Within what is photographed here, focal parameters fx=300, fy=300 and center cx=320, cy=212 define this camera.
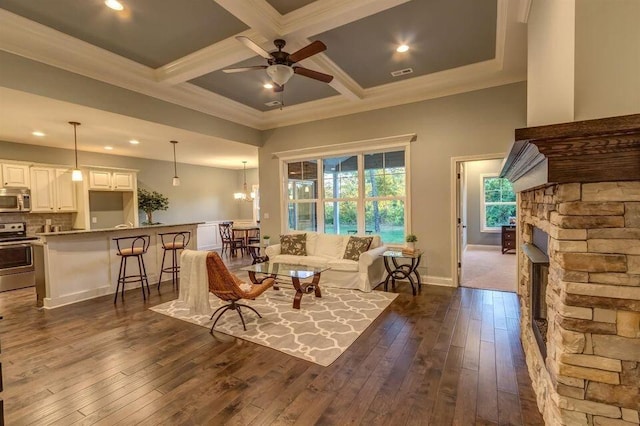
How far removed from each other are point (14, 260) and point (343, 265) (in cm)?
591

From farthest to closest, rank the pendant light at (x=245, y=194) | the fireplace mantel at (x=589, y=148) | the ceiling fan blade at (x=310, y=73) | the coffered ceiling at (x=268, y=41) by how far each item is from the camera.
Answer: the pendant light at (x=245, y=194), the ceiling fan blade at (x=310, y=73), the coffered ceiling at (x=268, y=41), the fireplace mantel at (x=589, y=148)

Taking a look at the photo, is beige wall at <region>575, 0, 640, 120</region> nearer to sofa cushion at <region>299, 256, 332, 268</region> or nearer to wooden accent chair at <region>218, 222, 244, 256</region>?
sofa cushion at <region>299, 256, 332, 268</region>

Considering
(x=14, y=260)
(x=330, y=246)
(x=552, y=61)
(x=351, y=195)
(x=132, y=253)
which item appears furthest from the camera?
(x=351, y=195)

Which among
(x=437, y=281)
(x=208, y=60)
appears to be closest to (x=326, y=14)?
(x=208, y=60)

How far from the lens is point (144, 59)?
388 centimetres

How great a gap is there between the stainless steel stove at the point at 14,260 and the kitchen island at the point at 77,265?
1.55 metres

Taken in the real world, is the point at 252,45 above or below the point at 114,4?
below

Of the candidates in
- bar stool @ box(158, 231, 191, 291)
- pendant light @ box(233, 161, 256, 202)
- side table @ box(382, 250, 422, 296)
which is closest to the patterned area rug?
side table @ box(382, 250, 422, 296)

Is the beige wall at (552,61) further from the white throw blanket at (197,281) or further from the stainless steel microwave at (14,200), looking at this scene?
the stainless steel microwave at (14,200)

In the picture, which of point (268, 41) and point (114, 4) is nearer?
point (114, 4)

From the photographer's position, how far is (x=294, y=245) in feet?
18.9

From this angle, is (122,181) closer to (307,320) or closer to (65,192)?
(65,192)

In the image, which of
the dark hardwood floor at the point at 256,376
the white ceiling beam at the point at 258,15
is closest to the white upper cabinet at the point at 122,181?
the dark hardwood floor at the point at 256,376

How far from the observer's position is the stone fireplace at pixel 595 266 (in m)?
1.37
